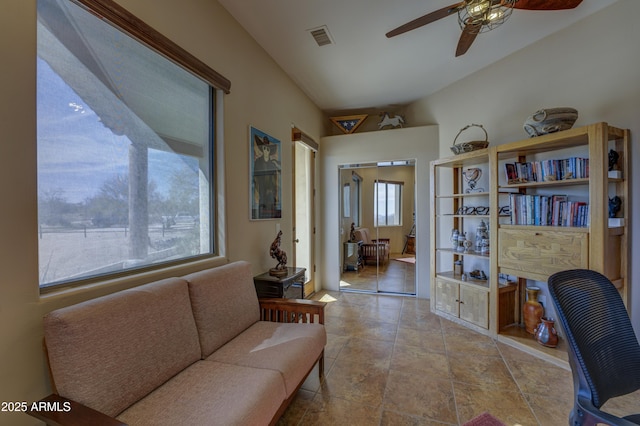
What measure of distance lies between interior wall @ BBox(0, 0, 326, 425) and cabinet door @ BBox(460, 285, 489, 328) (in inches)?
95.4

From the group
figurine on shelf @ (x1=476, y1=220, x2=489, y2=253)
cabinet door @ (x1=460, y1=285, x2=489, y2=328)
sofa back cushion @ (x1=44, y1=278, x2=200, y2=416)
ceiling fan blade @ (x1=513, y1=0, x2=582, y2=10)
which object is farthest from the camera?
figurine on shelf @ (x1=476, y1=220, x2=489, y2=253)

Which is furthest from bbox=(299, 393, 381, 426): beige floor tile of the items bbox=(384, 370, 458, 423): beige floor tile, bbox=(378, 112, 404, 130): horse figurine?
bbox=(378, 112, 404, 130): horse figurine

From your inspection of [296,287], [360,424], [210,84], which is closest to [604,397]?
[360,424]

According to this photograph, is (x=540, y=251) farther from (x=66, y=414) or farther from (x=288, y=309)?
(x=66, y=414)

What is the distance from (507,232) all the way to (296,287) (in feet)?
7.57

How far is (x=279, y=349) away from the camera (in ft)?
5.67

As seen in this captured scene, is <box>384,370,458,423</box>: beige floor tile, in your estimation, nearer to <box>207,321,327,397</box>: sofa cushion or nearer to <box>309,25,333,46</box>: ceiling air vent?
<box>207,321,327,397</box>: sofa cushion

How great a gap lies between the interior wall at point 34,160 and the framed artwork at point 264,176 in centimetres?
8

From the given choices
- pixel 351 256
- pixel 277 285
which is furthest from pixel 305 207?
pixel 277 285

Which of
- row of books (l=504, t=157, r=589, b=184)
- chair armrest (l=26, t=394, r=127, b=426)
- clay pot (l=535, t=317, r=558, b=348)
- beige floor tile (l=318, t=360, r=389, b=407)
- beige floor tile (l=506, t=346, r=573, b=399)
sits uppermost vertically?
row of books (l=504, t=157, r=589, b=184)

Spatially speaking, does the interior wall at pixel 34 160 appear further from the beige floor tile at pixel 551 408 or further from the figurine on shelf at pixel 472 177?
the figurine on shelf at pixel 472 177

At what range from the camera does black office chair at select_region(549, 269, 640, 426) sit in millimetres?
1027

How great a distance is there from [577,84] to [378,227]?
2.91 meters

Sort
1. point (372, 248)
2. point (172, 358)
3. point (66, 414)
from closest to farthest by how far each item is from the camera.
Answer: point (66, 414)
point (172, 358)
point (372, 248)
